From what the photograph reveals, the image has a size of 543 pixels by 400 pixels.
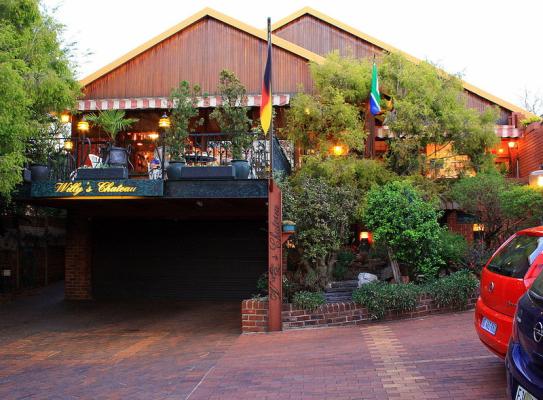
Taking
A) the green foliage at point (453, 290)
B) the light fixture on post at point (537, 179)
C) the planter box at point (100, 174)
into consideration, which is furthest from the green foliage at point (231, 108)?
the light fixture on post at point (537, 179)

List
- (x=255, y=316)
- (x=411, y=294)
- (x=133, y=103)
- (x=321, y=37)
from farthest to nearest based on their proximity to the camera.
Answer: (x=321, y=37), (x=133, y=103), (x=411, y=294), (x=255, y=316)

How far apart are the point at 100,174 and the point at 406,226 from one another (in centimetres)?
569

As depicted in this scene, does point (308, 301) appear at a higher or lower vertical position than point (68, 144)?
lower

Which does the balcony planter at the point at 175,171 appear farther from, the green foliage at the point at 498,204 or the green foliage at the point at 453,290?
the green foliage at the point at 498,204

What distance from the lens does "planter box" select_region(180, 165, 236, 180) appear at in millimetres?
9812

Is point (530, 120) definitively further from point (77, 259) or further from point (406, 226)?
point (77, 259)

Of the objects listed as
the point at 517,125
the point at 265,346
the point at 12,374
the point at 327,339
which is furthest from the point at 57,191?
the point at 517,125

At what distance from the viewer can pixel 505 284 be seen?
16.4 ft

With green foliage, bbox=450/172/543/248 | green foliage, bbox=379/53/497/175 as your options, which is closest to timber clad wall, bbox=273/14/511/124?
green foliage, bbox=379/53/497/175

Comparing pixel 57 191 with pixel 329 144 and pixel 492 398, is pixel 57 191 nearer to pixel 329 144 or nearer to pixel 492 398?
pixel 329 144

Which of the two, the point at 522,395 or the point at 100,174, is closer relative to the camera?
the point at 522,395

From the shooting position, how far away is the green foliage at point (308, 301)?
31.6ft

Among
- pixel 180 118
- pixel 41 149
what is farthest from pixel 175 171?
pixel 180 118

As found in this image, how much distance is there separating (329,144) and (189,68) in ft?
16.9
